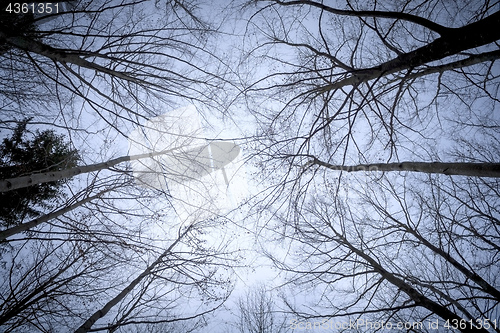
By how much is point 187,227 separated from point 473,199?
20.3 ft

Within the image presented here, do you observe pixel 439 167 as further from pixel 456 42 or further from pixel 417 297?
pixel 417 297

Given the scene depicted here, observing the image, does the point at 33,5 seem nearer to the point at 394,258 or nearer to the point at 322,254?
the point at 322,254

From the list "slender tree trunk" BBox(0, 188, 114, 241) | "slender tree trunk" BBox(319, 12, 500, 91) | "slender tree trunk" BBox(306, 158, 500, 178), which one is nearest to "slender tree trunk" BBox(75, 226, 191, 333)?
"slender tree trunk" BBox(0, 188, 114, 241)

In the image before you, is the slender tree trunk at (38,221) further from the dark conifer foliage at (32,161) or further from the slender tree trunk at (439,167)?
the slender tree trunk at (439,167)

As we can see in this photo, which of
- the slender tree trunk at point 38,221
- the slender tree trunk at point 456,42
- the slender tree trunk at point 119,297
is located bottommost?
the slender tree trunk at point 119,297

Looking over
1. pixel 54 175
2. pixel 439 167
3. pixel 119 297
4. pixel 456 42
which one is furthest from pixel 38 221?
pixel 456 42

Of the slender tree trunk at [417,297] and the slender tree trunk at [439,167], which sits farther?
the slender tree trunk at [417,297]

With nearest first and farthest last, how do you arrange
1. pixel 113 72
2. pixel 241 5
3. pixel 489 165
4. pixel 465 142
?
1. pixel 489 165
2. pixel 113 72
3. pixel 241 5
4. pixel 465 142

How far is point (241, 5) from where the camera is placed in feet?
11.4

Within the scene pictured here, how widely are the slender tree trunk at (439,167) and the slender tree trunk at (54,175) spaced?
3403 mm

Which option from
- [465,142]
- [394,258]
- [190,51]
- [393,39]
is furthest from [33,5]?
[465,142]

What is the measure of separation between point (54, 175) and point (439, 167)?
5.81 m

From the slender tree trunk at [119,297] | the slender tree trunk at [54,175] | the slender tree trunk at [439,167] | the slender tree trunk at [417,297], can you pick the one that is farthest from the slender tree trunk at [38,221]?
the slender tree trunk at [417,297]

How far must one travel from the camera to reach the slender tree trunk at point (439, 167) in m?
2.33
